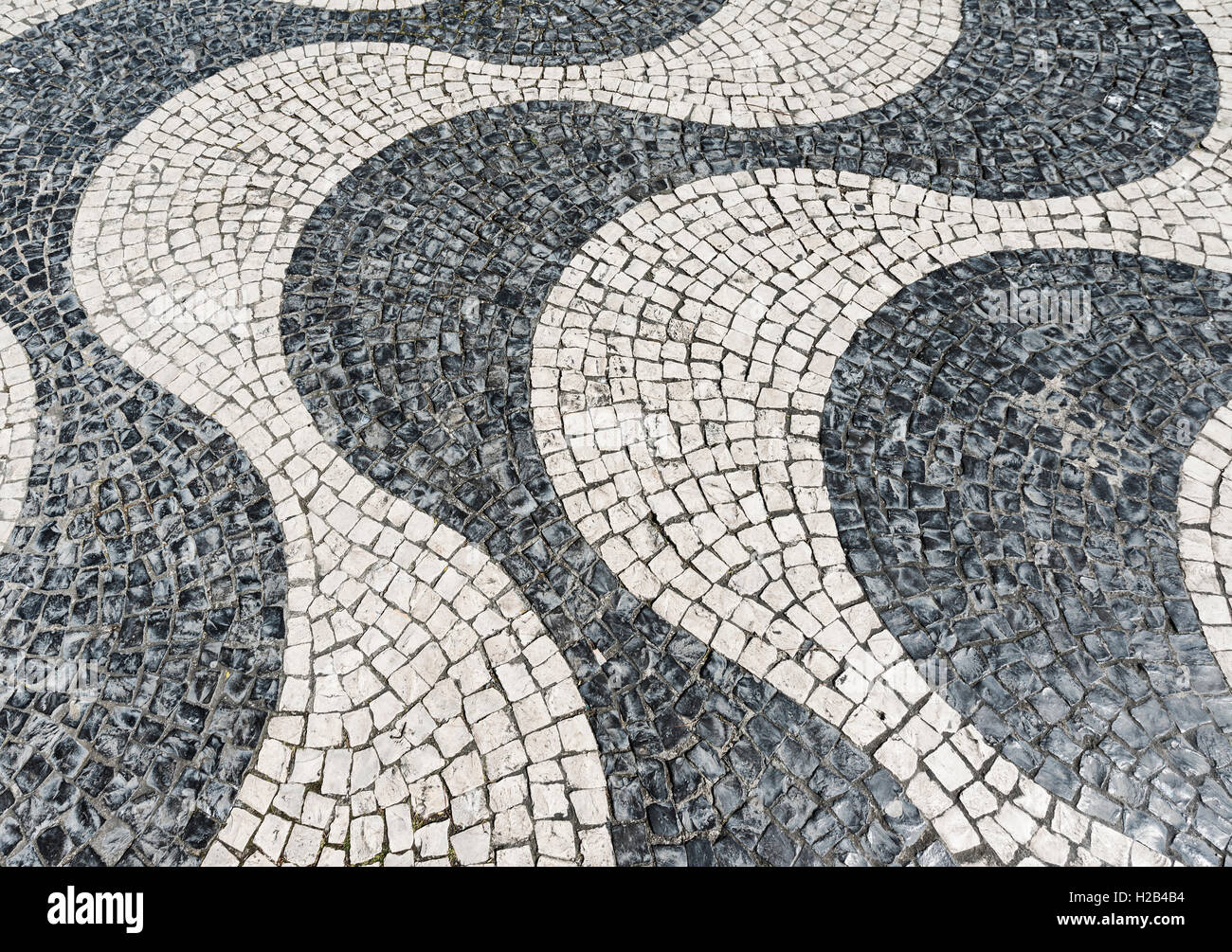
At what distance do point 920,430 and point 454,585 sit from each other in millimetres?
2819

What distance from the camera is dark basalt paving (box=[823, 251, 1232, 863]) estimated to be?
3865mm

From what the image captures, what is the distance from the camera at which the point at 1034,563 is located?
14.4 feet

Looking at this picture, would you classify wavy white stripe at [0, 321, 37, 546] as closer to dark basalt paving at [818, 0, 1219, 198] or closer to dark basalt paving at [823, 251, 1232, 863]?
dark basalt paving at [823, 251, 1232, 863]

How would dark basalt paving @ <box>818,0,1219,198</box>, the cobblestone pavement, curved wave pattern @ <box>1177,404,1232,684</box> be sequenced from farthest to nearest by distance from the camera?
dark basalt paving @ <box>818,0,1219,198</box> < curved wave pattern @ <box>1177,404,1232,684</box> < the cobblestone pavement

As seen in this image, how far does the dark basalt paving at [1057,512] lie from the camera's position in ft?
12.7

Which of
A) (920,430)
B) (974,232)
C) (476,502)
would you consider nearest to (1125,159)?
(974,232)

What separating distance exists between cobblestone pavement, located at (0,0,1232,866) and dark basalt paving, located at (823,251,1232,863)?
2 cm

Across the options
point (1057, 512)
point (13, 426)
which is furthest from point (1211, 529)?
point (13, 426)

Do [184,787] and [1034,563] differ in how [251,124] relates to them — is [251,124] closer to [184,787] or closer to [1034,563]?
[184,787]

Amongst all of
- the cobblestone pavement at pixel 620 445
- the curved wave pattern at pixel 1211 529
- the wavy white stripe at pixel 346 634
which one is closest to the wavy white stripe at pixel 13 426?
the cobblestone pavement at pixel 620 445

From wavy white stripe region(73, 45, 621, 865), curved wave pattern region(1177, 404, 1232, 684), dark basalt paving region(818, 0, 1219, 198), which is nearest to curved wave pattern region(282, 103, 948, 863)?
wavy white stripe region(73, 45, 621, 865)

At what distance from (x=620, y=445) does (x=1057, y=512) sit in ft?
8.06

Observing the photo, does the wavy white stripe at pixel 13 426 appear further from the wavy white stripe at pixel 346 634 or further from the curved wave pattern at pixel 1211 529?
the curved wave pattern at pixel 1211 529
